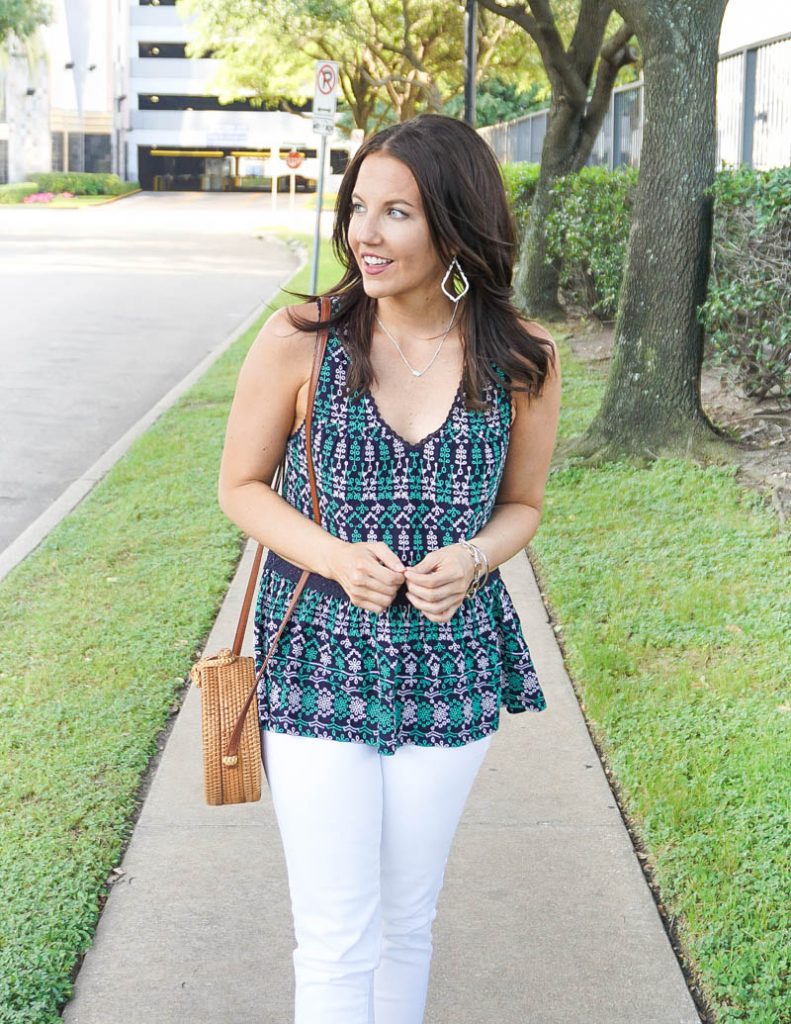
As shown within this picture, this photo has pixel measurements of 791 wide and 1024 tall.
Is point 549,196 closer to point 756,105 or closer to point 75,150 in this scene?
point 756,105

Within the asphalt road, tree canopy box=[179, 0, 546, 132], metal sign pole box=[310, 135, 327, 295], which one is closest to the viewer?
the asphalt road

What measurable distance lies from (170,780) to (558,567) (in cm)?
284

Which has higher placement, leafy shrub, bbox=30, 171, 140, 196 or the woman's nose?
leafy shrub, bbox=30, 171, 140, 196

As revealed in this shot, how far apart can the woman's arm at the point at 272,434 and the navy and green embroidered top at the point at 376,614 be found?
39mm

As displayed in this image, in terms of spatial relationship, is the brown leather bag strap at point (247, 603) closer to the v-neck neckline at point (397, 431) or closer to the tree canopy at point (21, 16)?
the v-neck neckline at point (397, 431)

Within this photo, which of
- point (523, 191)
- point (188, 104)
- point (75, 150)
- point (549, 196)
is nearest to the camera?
Result: point (549, 196)

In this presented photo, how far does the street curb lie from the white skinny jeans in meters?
2.22

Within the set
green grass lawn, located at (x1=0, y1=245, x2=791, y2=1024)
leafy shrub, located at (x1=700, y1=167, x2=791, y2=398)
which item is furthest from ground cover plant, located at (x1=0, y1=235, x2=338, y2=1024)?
leafy shrub, located at (x1=700, y1=167, x2=791, y2=398)

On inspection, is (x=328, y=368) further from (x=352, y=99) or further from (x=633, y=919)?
(x=352, y=99)

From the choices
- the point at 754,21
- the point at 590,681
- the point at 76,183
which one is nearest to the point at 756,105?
the point at 754,21

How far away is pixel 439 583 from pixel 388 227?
0.61 m

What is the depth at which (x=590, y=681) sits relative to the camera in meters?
5.17

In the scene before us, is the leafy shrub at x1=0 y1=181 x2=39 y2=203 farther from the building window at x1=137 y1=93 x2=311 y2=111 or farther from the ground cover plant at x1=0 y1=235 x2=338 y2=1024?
the ground cover plant at x1=0 y1=235 x2=338 y2=1024

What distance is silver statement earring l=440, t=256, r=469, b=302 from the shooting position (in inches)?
92.7
